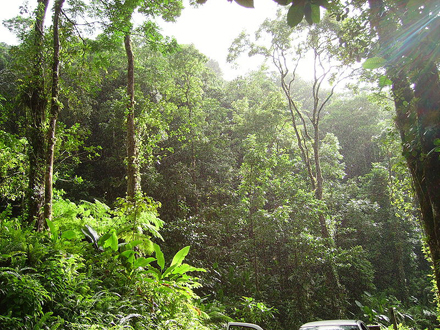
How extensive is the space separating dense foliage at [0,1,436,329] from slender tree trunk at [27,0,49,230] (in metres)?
0.10

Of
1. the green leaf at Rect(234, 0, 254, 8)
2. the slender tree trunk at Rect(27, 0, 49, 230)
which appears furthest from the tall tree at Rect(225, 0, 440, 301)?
the slender tree trunk at Rect(27, 0, 49, 230)

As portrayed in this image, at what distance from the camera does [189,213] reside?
13.4 m

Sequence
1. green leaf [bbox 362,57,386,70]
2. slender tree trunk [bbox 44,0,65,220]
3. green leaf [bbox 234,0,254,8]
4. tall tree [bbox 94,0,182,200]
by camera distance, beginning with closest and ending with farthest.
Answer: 1. green leaf [bbox 234,0,254,8]
2. green leaf [bbox 362,57,386,70]
3. slender tree trunk [bbox 44,0,65,220]
4. tall tree [bbox 94,0,182,200]

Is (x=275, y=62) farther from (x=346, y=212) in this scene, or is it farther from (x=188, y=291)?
(x=188, y=291)

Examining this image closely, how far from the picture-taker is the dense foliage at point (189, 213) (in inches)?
157

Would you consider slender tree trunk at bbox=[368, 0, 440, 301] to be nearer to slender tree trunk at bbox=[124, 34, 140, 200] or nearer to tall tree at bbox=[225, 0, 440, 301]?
tall tree at bbox=[225, 0, 440, 301]

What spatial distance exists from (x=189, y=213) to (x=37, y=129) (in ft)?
29.6

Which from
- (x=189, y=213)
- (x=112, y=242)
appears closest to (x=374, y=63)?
(x=112, y=242)

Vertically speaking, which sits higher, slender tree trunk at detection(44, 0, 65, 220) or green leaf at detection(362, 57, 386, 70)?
slender tree trunk at detection(44, 0, 65, 220)

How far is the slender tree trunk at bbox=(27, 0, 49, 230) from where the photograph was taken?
4797 millimetres

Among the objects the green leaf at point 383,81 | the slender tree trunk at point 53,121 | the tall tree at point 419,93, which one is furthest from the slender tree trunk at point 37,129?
the green leaf at point 383,81

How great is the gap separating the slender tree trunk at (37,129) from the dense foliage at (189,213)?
98 mm

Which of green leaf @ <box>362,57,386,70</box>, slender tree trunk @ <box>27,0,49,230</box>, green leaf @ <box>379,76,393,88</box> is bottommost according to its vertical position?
green leaf @ <box>362,57,386,70</box>

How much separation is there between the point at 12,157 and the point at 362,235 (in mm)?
14974
